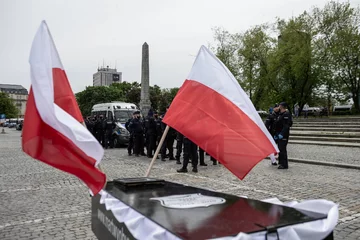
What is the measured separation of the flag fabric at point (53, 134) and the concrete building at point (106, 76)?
141 metres

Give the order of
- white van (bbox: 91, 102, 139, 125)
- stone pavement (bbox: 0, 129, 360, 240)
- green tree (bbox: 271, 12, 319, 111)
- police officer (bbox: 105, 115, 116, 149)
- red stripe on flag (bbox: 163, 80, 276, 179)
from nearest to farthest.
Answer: red stripe on flag (bbox: 163, 80, 276, 179), stone pavement (bbox: 0, 129, 360, 240), police officer (bbox: 105, 115, 116, 149), white van (bbox: 91, 102, 139, 125), green tree (bbox: 271, 12, 319, 111)

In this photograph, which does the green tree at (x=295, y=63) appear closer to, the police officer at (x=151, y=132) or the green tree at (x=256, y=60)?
the green tree at (x=256, y=60)

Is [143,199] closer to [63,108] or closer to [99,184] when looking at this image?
[99,184]

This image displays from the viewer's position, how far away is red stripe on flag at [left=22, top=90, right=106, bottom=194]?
9.62 ft

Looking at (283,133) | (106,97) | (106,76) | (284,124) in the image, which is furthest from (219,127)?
(106,76)

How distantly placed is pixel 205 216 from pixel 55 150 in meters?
1.48

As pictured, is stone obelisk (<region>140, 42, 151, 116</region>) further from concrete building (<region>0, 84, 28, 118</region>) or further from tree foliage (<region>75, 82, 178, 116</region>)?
concrete building (<region>0, 84, 28, 118</region>)

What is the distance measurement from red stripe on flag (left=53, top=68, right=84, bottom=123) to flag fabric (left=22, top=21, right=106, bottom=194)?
0.04 meters

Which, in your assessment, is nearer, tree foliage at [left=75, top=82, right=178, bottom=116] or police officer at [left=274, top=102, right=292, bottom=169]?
police officer at [left=274, top=102, right=292, bottom=169]

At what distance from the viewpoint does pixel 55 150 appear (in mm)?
3039

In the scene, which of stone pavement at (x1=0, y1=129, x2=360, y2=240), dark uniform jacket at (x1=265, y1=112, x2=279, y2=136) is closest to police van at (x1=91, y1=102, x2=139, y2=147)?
stone pavement at (x1=0, y1=129, x2=360, y2=240)

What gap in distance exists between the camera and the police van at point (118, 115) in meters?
18.9

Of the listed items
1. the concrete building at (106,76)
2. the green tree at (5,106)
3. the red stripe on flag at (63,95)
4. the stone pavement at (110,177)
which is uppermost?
the concrete building at (106,76)

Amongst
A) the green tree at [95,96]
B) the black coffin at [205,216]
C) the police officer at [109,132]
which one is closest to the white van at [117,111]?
the police officer at [109,132]
